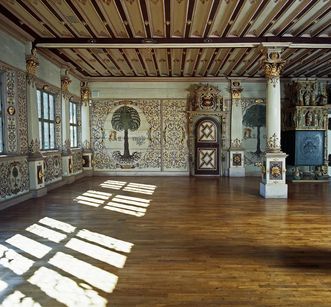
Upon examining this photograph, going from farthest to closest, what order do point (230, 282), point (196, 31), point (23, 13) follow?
point (196, 31) → point (23, 13) → point (230, 282)

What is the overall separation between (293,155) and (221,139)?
97.7 inches

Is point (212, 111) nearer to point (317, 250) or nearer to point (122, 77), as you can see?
point (122, 77)

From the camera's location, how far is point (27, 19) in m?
5.78

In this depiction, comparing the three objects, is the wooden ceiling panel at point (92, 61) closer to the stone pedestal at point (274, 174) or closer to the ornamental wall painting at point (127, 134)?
the ornamental wall painting at point (127, 134)

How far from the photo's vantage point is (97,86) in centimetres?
1127

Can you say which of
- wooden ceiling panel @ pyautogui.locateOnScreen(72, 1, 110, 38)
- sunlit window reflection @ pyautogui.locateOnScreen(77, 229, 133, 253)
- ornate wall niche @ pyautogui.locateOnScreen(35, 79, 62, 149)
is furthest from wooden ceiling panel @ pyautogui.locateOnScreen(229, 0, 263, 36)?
ornate wall niche @ pyautogui.locateOnScreen(35, 79, 62, 149)

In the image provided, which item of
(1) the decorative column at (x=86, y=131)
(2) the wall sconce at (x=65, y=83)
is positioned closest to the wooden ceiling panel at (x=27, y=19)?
(2) the wall sconce at (x=65, y=83)

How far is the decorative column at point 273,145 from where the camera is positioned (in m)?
6.97

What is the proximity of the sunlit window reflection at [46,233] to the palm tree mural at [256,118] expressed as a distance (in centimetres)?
840

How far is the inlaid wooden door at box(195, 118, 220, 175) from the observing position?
11.3 meters

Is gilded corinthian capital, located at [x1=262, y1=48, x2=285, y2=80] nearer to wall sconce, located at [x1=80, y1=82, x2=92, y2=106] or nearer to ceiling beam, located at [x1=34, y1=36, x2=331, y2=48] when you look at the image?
ceiling beam, located at [x1=34, y1=36, x2=331, y2=48]

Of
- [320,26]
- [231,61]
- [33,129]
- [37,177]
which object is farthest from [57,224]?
[231,61]

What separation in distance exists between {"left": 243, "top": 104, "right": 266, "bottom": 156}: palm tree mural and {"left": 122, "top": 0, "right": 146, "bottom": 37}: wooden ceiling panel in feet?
19.1

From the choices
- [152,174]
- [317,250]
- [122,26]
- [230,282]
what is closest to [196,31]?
[122,26]
